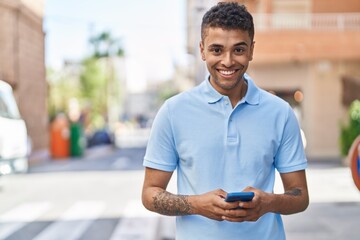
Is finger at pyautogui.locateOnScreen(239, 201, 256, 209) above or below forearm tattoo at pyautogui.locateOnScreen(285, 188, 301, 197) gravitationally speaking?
above

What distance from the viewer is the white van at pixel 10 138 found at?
12914mm

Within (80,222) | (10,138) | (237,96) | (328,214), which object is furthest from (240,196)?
(10,138)

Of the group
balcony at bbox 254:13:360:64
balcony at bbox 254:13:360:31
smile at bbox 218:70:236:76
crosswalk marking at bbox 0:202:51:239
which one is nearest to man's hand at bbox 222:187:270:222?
smile at bbox 218:70:236:76

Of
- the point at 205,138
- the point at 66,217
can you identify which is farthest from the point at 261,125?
the point at 66,217

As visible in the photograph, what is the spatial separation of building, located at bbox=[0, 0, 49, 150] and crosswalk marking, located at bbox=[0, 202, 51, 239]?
919 centimetres

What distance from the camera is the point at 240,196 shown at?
6.17 ft

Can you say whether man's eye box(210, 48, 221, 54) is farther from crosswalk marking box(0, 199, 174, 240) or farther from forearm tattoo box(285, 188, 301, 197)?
crosswalk marking box(0, 199, 174, 240)

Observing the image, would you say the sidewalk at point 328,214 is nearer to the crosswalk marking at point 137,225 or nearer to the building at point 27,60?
the crosswalk marking at point 137,225

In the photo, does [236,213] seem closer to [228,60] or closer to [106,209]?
[228,60]

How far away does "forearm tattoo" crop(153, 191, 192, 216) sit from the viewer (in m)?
2.12

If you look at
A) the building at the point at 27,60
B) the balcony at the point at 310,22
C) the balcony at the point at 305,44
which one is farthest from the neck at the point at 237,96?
the balcony at the point at 310,22

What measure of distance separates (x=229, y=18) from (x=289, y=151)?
0.52 m

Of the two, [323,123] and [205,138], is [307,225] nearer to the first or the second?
[205,138]

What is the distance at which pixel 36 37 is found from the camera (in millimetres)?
23547
